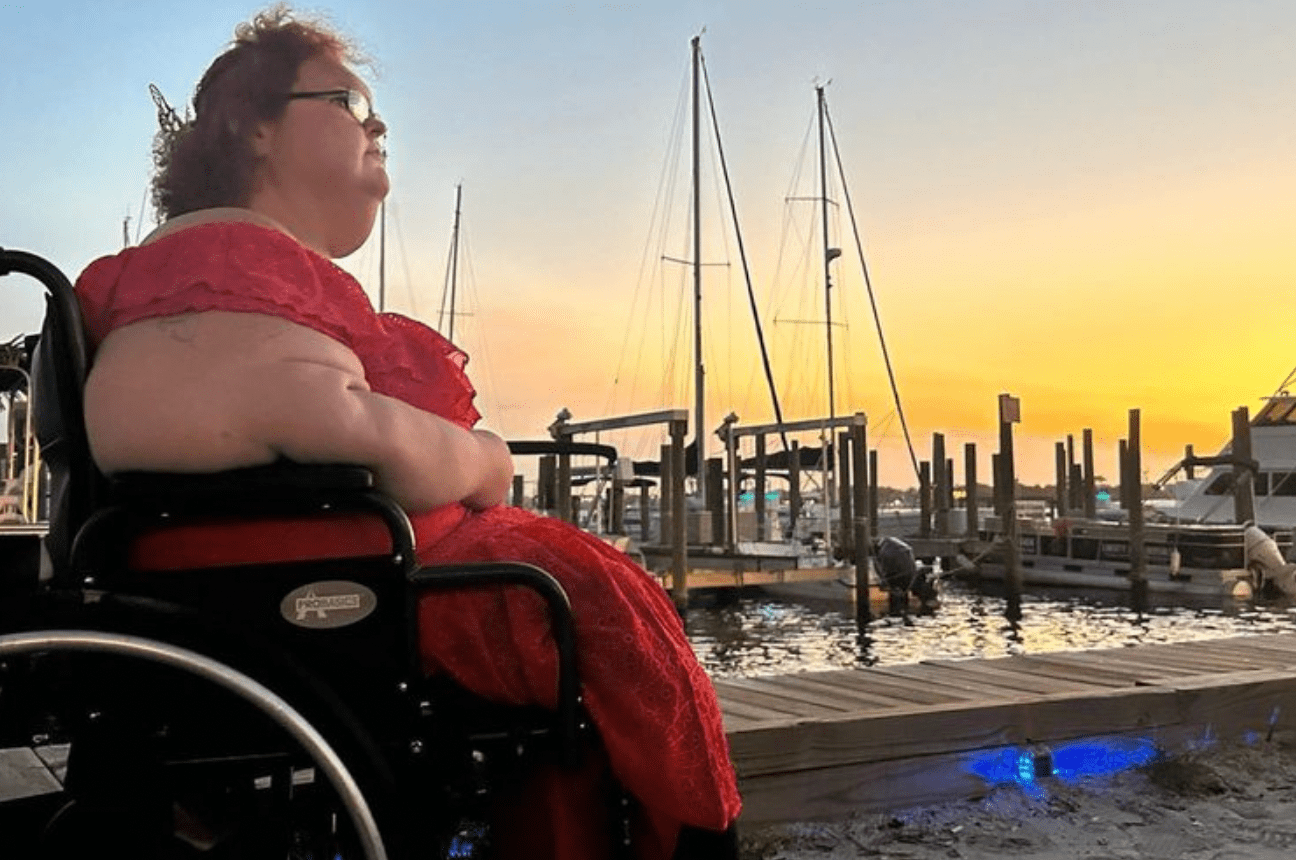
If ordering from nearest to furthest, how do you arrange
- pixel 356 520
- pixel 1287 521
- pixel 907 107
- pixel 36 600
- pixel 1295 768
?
pixel 36 600 → pixel 356 520 → pixel 1295 768 → pixel 907 107 → pixel 1287 521

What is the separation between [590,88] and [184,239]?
377 inches

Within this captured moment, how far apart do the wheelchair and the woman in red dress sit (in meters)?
0.04

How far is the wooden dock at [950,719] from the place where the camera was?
2.91 metres

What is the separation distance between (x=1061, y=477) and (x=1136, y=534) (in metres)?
10.1

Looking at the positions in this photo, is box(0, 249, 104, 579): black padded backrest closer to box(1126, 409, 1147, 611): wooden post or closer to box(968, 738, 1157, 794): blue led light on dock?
box(968, 738, 1157, 794): blue led light on dock

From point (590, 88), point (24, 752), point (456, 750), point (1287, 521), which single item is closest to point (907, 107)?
point (590, 88)

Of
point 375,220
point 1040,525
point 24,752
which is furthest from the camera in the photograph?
point 1040,525

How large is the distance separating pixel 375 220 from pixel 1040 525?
2325 centimetres

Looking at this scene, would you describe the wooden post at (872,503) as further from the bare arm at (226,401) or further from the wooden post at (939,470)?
the bare arm at (226,401)

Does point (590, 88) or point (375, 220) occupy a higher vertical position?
point (590, 88)

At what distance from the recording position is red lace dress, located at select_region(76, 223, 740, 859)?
1.28m

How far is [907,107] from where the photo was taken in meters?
11.9

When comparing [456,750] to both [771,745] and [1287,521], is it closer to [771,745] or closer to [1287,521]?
[771,745]

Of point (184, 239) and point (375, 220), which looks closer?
point (184, 239)
